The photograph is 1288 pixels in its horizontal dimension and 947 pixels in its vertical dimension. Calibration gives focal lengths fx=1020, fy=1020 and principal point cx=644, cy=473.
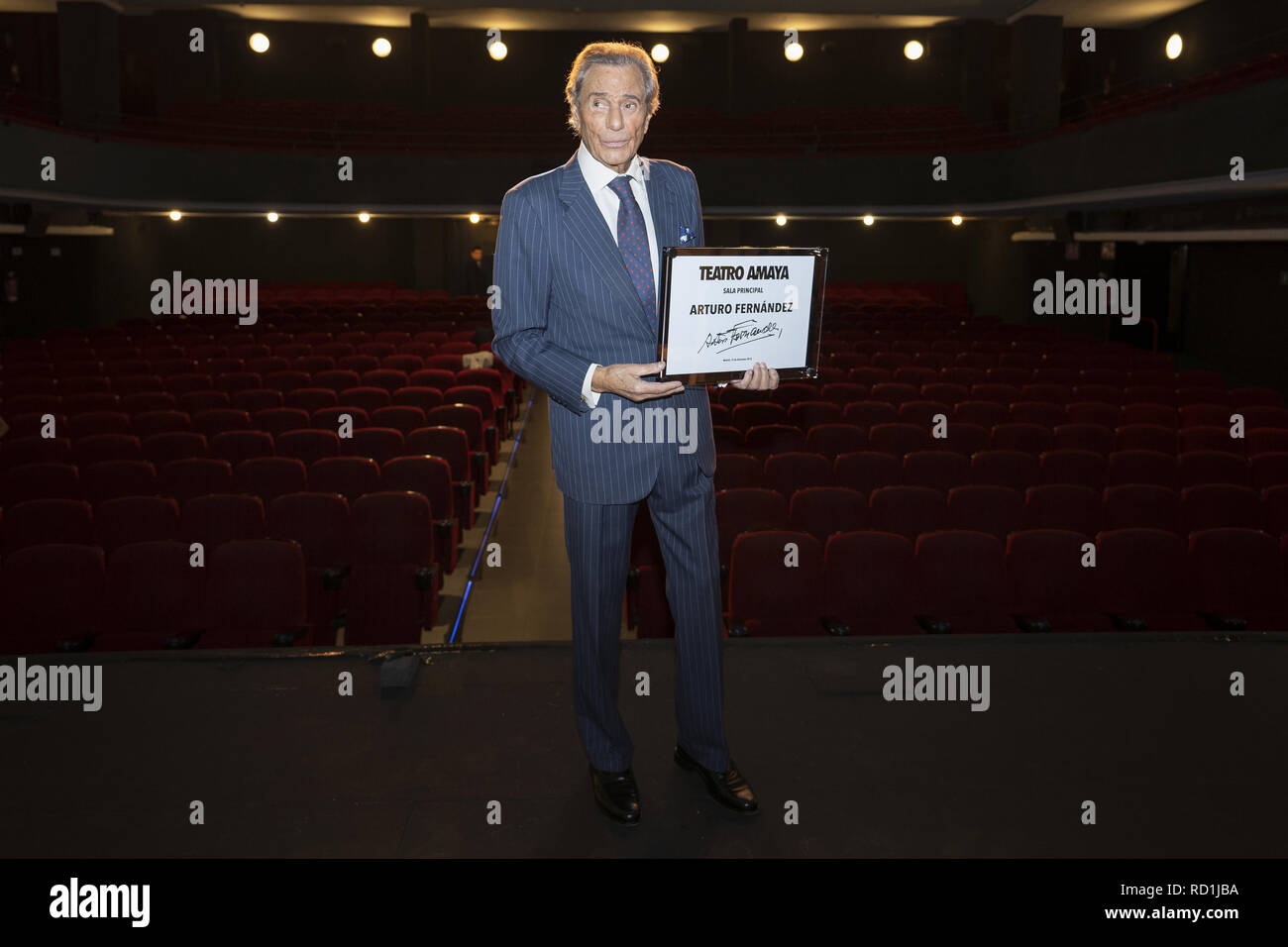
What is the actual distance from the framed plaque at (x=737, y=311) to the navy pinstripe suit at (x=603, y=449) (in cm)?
19

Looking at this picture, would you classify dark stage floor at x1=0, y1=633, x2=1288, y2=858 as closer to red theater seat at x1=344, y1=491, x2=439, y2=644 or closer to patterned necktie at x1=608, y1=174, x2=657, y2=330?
patterned necktie at x1=608, y1=174, x2=657, y2=330

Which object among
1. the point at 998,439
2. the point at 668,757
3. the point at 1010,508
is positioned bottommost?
the point at 668,757

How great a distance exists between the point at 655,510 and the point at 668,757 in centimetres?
61

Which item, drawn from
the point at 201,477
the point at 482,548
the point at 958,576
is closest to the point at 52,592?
the point at 201,477

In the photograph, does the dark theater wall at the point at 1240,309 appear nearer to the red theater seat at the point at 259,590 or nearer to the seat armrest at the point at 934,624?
the seat armrest at the point at 934,624

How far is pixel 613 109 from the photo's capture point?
191 centimetres

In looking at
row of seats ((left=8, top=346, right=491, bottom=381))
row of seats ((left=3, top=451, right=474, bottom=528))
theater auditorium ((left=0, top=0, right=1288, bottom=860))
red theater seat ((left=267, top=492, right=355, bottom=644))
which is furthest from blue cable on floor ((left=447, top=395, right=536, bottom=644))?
row of seats ((left=8, top=346, right=491, bottom=381))

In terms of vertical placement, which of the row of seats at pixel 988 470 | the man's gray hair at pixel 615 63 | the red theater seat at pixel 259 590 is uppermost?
the man's gray hair at pixel 615 63

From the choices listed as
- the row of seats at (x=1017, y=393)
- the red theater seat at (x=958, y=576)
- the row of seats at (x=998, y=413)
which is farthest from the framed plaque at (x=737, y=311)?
the row of seats at (x=1017, y=393)

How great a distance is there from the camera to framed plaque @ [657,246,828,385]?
182 cm

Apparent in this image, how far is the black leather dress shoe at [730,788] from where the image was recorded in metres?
2.06

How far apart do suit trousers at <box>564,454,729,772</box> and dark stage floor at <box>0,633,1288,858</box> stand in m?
0.13

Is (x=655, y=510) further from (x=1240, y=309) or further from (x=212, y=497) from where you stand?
(x=1240, y=309)
